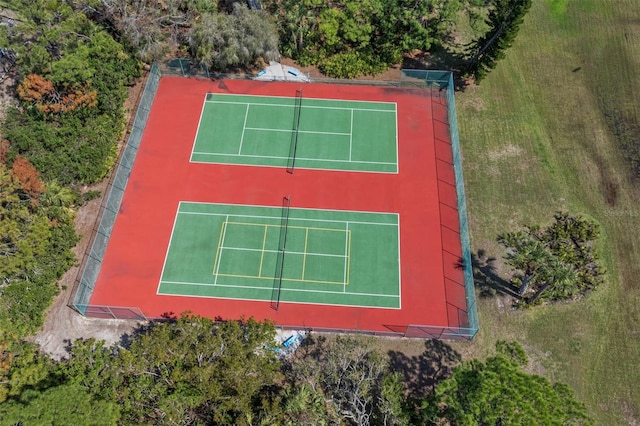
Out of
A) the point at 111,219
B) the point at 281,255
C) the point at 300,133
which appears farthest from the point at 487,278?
the point at 111,219

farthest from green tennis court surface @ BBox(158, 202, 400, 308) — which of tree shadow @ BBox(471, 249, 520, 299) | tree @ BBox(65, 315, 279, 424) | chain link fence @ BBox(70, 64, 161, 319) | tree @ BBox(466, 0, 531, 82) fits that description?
tree @ BBox(466, 0, 531, 82)

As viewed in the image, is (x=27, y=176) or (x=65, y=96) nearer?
(x=27, y=176)

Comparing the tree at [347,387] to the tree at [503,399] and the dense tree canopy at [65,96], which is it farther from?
the dense tree canopy at [65,96]

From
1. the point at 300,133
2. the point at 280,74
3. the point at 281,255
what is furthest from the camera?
the point at 280,74

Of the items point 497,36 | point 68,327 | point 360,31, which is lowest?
point 68,327

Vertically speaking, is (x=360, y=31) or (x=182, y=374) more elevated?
(x=360, y=31)

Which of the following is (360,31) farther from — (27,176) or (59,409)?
(59,409)

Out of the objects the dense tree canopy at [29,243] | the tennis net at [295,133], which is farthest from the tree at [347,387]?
the dense tree canopy at [29,243]
